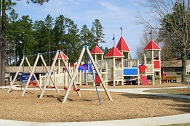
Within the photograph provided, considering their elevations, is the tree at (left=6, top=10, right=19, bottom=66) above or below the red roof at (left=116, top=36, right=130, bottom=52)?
above

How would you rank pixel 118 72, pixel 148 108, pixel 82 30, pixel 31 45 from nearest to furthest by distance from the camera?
pixel 148 108 < pixel 118 72 < pixel 31 45 < pixel 82 30

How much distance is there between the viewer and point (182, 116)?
10727 millimetres

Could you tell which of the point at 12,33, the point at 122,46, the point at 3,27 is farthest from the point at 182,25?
the point at 12,33

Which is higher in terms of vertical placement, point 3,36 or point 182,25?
point 182,25

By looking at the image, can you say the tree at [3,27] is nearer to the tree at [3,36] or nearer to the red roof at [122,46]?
the tree at [3,36]

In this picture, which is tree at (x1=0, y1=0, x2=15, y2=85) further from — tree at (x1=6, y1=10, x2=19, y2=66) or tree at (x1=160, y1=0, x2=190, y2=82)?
tree at (x1=6, y1=10, x2=19, y2=66)

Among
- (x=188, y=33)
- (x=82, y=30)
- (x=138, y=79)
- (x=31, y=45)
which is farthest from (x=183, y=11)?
(x=82, y=30)

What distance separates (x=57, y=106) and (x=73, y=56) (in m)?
73.5

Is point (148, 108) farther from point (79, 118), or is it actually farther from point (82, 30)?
point (82, 30)

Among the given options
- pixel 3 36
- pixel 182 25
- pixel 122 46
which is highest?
pixel 182 25

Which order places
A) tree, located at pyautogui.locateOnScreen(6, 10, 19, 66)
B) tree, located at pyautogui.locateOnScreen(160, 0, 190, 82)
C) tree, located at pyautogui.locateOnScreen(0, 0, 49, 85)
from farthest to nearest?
tree, located at pyautogui.locateOnScreen(6, 10, 19, 66), tree, located at pyautogui.locateOnScreen(160, 0, 190, 82), tree, located at pyautogui.locateOnScreen(0, 0, 49, 85)

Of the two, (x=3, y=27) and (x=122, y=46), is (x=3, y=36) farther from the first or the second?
(x=122, y=46)

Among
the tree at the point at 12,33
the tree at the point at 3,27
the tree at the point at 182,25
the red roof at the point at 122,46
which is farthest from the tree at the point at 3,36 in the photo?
the tree at the point at 12,33

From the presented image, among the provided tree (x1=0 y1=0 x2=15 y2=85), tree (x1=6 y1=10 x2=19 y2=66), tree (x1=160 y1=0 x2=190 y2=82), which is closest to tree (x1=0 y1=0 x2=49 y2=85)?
tree (x1=0 y1=0 x2=15 y2=85)
